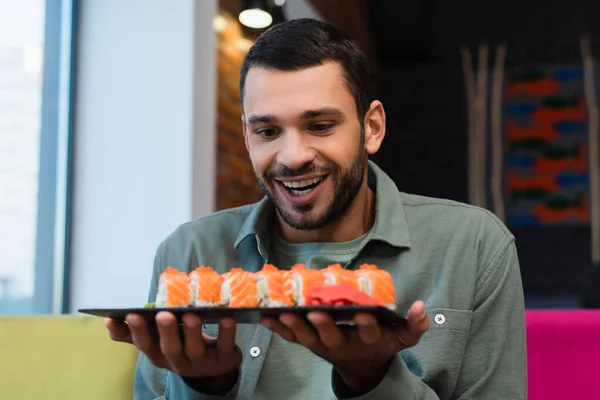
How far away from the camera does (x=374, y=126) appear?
1623mm

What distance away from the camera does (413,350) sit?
1445 mm

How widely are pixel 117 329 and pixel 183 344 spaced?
0.10 m

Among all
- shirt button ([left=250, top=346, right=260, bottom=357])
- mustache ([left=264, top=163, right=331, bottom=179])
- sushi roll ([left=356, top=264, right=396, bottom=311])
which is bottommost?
shirt button ([left=250, top=346, right=260, bottom=357])

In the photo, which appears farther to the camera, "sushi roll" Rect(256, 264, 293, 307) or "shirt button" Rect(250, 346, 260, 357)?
"shirt button" Rect(250, 346, 260, 357)

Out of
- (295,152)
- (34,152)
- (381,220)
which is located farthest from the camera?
(34,152)

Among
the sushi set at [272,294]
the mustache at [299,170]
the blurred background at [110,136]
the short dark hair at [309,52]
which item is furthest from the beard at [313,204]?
the blurred background at [110,136]

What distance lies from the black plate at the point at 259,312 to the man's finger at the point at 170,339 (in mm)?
10

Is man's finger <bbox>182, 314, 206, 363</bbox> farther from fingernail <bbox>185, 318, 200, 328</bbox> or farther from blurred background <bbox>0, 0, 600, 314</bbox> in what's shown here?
blurred background <bbox>0, 0, 600, 314</bbox>

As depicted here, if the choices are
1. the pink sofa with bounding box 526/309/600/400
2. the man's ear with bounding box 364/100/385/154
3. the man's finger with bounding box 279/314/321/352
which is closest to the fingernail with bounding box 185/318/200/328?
the man's finger with bounding box 279/314/321/352

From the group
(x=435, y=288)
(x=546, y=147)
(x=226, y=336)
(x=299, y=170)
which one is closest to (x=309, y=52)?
(x=299, y=170)

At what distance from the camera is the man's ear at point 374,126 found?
159 cm

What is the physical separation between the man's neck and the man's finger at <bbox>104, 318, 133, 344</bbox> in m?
0.51

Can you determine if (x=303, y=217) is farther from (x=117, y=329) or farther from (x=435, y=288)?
(x=117, y=329)

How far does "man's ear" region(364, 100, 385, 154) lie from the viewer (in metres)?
1.59
